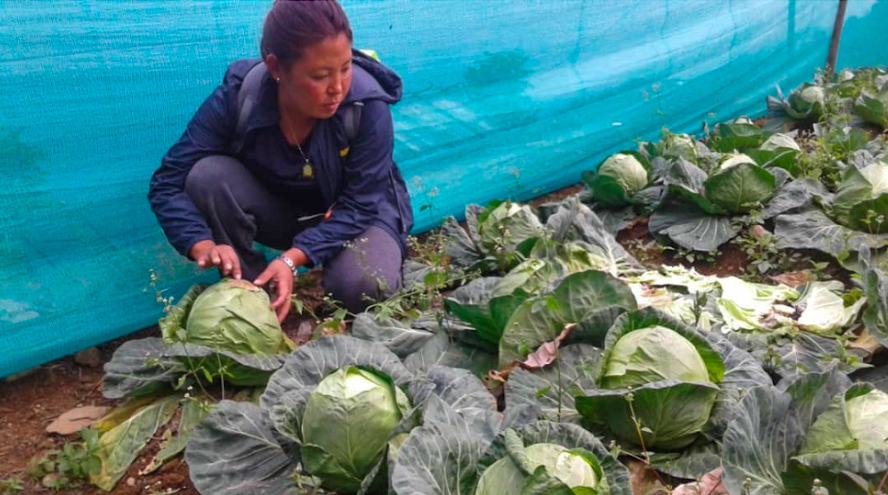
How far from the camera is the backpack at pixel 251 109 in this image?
3547 millimetres

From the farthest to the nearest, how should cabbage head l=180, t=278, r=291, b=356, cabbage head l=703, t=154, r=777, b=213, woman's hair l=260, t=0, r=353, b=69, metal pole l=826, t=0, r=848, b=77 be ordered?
metal pole l=826, t=0, r=848, b=77
cabbage head l=703, t=154, r=777, b=213
cabbage head l=180, t=278, r=291, b=356
woman's hair l=260, t=0, r=353, b=69

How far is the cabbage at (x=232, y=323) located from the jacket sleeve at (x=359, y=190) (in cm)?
41

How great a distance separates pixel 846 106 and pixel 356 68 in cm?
456

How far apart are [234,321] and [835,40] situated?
6903mm

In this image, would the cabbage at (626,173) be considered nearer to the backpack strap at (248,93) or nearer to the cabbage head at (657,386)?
the backpack strap at (248,93)

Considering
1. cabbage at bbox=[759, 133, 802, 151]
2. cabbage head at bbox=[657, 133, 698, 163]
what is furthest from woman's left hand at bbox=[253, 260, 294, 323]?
cabbage at bbox=[759, 133, 802, 151]

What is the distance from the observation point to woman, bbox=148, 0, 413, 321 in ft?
11.5

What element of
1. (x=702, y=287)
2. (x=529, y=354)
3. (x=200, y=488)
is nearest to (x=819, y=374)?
(x=529, y=354)

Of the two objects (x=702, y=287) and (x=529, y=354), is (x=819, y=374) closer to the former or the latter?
(x=529, y=354)

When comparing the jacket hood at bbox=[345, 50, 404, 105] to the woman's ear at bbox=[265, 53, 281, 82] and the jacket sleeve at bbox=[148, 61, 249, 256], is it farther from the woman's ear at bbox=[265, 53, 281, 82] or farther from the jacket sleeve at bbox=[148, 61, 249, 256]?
the jacket sleeve at bbox=[148, 61, 249, 256]

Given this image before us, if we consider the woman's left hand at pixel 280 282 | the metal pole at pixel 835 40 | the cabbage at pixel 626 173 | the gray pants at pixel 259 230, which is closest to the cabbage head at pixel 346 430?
the woman's left hand at pixel 280 282

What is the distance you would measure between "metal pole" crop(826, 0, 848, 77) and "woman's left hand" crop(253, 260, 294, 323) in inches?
238

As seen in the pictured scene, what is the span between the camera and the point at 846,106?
636 centimetres

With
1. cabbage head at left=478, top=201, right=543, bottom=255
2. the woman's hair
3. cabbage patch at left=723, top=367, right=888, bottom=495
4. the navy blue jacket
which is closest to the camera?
cabbage patch at left=723, top=367, right=888, bottom=495
